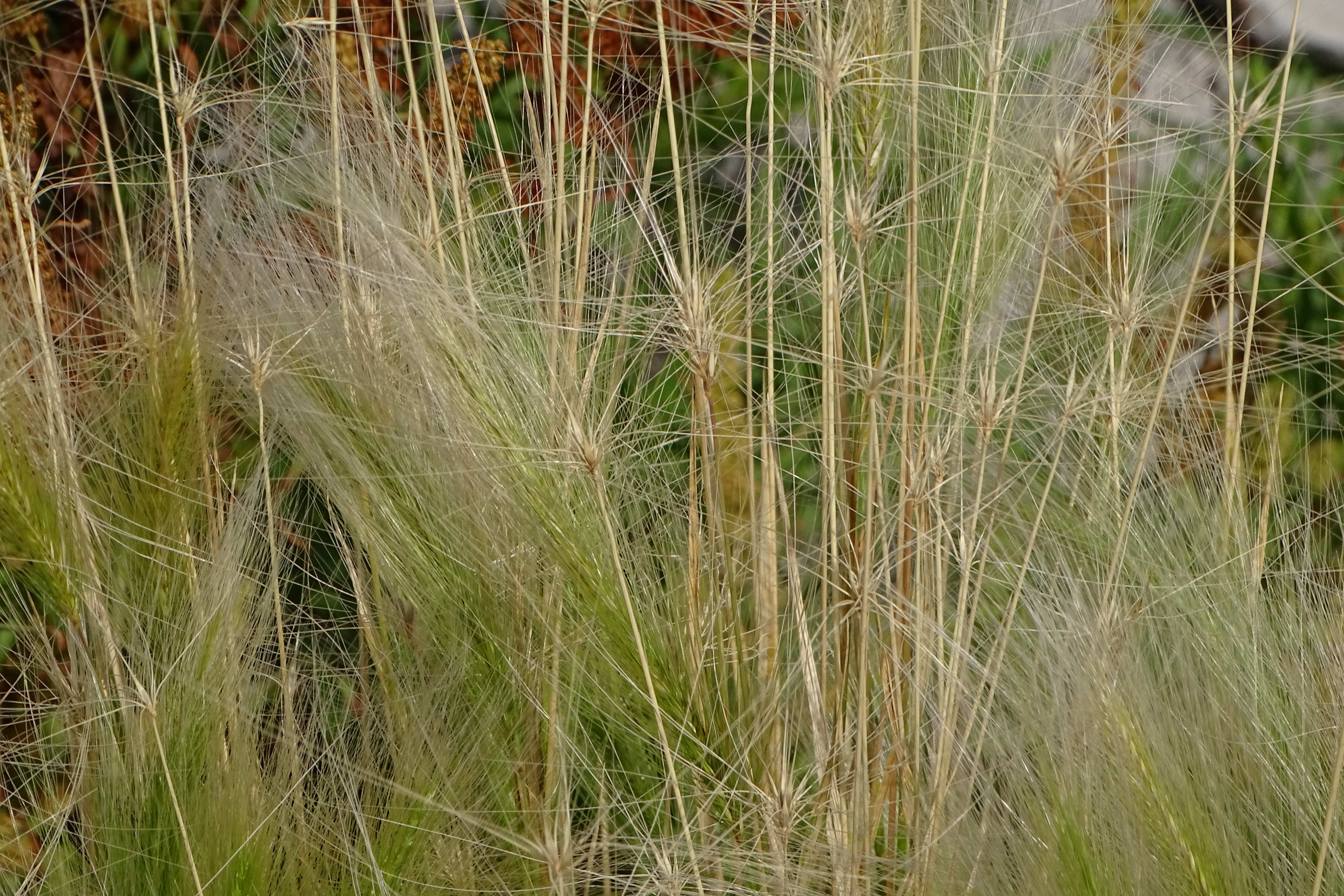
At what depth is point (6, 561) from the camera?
0.93 metres

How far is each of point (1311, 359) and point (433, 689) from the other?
1504 mm

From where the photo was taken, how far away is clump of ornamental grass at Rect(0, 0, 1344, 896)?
0.83 meters

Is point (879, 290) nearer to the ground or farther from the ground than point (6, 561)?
farther from the ground

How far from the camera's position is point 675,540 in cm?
105

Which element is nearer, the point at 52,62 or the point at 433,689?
the point at 433,689

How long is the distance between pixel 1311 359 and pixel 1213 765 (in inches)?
47.5

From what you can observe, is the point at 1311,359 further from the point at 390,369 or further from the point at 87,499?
the point at 87,499

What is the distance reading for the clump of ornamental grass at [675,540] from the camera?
0.83 m

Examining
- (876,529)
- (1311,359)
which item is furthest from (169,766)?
(1311,359)

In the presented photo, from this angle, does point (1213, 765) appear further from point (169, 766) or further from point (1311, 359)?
point (1311, 359)

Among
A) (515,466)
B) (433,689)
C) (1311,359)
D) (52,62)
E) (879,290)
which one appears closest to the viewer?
(515,466)

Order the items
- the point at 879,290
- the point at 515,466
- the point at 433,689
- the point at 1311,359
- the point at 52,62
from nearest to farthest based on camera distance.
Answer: the point at 515,466 → the point at 433,689 → the point at 879,290 → the point at 52,62 → the point at 1311,359

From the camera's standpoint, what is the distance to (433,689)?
0.92m

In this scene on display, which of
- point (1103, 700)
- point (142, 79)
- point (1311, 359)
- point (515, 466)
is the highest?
point (142, 79)
